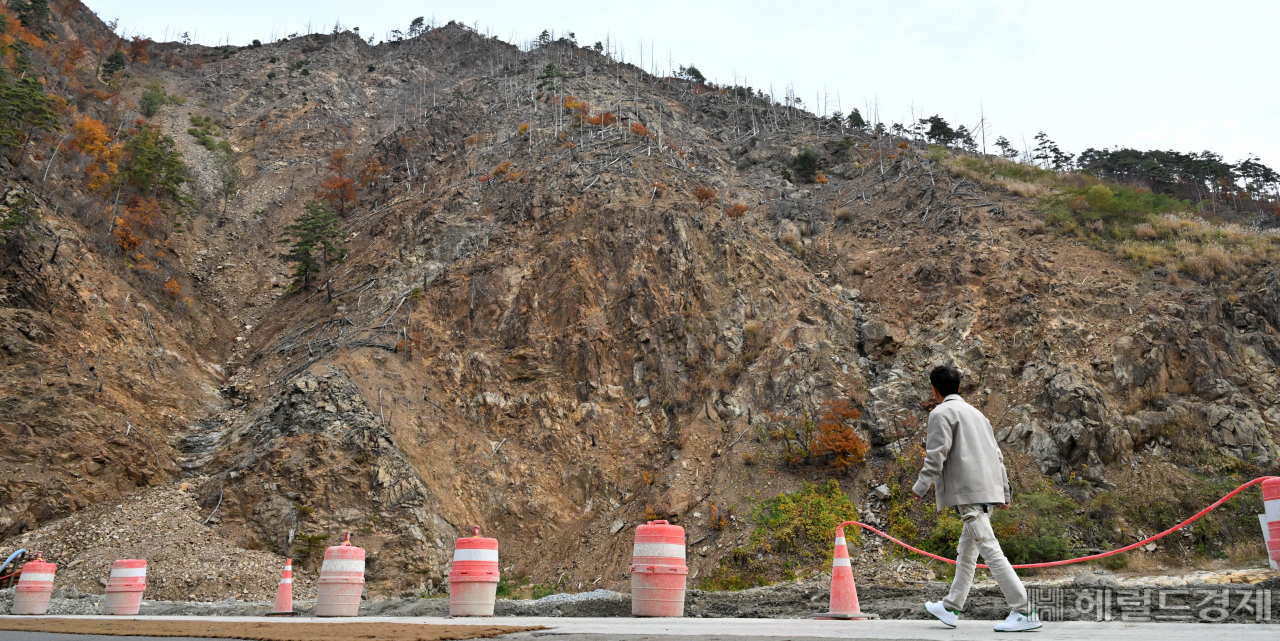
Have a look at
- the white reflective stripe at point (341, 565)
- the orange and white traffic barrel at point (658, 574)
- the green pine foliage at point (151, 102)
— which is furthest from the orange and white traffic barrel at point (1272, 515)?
the green pine foliage at point (151, 102)

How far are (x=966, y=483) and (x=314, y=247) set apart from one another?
29.5 meters

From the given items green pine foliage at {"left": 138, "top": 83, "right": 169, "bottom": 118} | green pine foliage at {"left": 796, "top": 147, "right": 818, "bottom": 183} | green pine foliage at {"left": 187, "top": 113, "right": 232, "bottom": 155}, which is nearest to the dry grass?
green pine foliage at {"left": 796, "top": 147, "right": 818, "bottom": 183}

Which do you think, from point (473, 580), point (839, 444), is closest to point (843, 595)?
point (473, 580)

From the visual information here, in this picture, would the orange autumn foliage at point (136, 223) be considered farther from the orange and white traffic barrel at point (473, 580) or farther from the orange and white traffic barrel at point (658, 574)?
the orange and white traffic barrel at point (658, 574)

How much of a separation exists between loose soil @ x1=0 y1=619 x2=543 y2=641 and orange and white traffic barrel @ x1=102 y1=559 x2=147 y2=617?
9.46 feet

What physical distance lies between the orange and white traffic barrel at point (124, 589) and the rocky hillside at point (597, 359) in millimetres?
6561

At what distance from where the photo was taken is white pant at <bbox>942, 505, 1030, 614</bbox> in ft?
17.7

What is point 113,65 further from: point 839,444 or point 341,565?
point 341,565

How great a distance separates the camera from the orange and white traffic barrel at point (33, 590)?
36.0ft

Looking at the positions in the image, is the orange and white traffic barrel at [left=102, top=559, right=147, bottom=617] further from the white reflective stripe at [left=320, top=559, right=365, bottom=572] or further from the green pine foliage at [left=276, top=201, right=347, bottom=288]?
the green pine foliage at [left=276, top=201, right=347, bottom=288]

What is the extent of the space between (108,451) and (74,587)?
436 cm

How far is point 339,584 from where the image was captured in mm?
9211

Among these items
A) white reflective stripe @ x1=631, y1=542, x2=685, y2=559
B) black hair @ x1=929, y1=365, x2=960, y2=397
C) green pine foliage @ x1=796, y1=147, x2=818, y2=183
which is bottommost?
white reflective stripe @ x1=631, y1=542, x2=685, y2=559

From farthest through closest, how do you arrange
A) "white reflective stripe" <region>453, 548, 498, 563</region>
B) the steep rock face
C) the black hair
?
the steep rock face < "white reflective stripe" <region>453, 548, 498, 563</region> < the black hair
